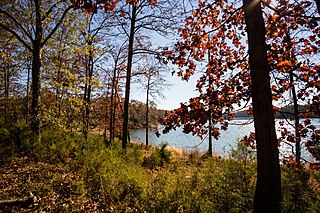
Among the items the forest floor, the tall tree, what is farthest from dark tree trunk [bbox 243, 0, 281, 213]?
the tall tree

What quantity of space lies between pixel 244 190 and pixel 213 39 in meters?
3.34

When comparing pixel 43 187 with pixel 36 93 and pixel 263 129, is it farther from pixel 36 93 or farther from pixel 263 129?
pixel 263 129

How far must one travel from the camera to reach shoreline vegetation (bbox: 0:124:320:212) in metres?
3.98

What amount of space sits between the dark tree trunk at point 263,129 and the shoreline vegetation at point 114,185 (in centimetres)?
76

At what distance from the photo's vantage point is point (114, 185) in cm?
516

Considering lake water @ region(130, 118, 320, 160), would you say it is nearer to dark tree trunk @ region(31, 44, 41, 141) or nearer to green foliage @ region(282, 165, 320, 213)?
green foliage @ region(282, 165, 320, 213)

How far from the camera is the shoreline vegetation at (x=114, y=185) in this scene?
157 inches

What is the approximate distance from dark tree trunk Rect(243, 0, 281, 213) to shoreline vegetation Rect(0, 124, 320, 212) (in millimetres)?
758

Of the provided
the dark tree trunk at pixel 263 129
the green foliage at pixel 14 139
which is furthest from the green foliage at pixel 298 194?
the green foliage at pixel 14 139

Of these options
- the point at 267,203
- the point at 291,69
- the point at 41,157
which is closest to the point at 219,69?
the point at 291,69

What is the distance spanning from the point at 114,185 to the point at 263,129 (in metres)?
3.92

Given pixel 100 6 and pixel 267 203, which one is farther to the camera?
pixel 100 6

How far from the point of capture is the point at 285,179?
14.5 feet

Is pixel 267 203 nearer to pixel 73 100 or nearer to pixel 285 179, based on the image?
pixel 285 179
